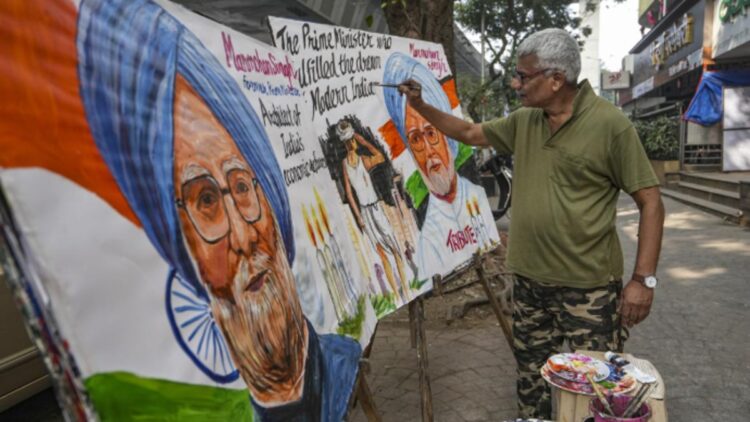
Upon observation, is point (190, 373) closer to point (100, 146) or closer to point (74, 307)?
point (74, 307)

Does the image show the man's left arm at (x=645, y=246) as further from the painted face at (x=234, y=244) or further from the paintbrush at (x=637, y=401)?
the painted face at (x=234, y=244)

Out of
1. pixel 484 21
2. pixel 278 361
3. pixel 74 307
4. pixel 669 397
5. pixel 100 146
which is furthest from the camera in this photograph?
pixel 484 21

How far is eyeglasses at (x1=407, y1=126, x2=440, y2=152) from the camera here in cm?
313

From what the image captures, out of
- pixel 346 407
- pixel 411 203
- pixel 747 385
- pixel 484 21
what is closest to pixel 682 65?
pixel 484 21

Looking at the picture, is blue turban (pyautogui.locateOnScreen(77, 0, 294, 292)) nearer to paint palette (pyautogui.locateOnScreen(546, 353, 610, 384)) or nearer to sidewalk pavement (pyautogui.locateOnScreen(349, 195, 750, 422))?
paint palette (pyautogui.locateOnScreen(546, 353, 610, 384))

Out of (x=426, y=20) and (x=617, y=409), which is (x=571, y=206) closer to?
(x=617, y=409)

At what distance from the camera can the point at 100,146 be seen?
41.2 inches

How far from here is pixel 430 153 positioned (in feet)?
A: 10.7

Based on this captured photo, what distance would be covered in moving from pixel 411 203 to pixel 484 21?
2062 cm

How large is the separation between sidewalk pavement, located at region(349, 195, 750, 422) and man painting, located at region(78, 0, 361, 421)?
6.96ft

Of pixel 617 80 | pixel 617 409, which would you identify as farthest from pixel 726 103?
pixel 617 80

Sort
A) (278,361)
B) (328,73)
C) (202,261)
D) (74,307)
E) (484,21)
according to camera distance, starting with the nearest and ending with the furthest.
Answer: (74,307)
(202,261)
(278,361)
(328,73)
(484,21)

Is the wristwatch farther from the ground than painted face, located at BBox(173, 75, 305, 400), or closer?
closer

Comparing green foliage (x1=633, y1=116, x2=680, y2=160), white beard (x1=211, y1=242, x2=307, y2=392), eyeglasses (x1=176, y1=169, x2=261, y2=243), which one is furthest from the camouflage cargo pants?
green foliage (x1=633, y1=116, x2=680, y2=160)
